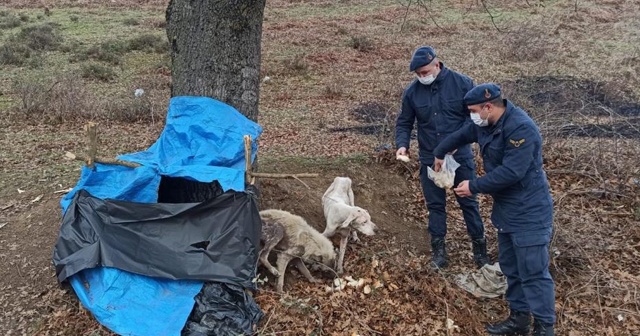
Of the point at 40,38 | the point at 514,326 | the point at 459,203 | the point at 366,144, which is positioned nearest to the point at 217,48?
the point at 459,203

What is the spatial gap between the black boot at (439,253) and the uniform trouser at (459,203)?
65mm

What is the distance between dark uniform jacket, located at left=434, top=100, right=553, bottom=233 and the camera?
13.1 feet

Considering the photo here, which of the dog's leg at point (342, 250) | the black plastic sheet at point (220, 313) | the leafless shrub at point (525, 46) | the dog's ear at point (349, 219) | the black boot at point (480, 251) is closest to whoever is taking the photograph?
the black plastic sheet at point (220, 313)

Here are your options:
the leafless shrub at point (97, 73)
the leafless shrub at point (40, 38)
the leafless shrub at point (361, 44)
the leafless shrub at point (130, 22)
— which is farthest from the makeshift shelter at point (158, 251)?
the leafless shrub at point (130, 22)

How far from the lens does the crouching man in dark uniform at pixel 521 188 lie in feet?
13.1

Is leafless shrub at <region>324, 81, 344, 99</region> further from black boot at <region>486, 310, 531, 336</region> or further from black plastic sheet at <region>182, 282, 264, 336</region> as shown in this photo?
black plastic sheet at <region>182, 282, 264, 336</region>

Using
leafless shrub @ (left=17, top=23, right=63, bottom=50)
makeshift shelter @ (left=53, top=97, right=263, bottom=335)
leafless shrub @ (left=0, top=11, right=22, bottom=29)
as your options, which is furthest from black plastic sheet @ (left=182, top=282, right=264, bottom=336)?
leafless shrub @ (left=0, top=11, right=22, bottom=29)

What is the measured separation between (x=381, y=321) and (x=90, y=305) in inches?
87.0

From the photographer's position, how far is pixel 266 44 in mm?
18312

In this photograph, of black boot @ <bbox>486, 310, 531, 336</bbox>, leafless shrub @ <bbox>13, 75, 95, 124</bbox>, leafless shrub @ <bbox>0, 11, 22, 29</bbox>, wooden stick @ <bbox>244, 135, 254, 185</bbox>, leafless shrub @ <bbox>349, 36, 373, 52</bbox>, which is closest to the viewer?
wooden stick @ <bbox>244, 135, 254, 185</bbox>

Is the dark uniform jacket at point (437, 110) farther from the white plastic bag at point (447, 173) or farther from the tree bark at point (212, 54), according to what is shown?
the tree bark at point (212, 54)

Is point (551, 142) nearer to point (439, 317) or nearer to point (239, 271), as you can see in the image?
point (439, 317)

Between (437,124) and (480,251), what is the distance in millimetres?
1358

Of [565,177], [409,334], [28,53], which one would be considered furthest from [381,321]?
[28,53]
